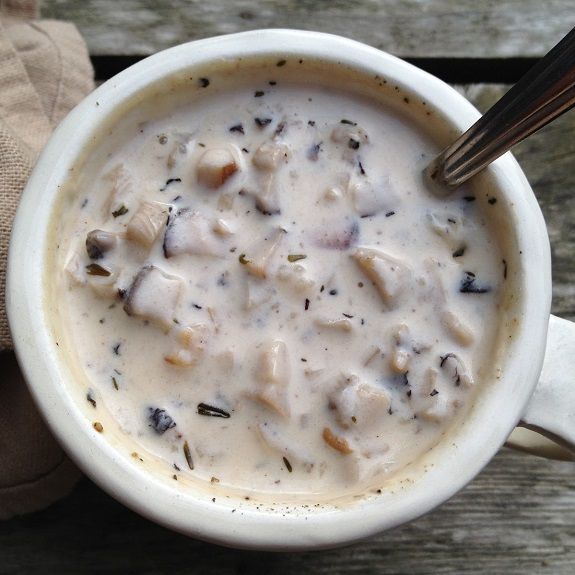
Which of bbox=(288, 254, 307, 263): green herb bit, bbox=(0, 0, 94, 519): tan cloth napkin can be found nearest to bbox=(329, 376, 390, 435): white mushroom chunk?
bbox=(288, 254, 307, 263): green herb bit

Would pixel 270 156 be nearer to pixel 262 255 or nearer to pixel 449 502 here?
pixel 262 255

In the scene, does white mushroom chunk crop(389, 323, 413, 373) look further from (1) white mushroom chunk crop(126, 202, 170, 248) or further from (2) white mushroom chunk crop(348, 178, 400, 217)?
(1) white mushroom chunk crop(126, 202, 170, 248)

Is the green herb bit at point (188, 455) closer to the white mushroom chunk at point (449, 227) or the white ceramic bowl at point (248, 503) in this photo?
the white ceramic bowl at point (248, 503)

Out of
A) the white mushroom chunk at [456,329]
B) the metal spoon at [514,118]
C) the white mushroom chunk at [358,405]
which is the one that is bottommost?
the white mushroom chunk at [358,405]

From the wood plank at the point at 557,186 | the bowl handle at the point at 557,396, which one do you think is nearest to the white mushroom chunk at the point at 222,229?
the bowl handle at the point at 557,396

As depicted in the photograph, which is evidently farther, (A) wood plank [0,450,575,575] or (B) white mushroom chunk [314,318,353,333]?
(A) wood plank [0,450,575,575]

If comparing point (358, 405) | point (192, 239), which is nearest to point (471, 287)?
point (358, 405)
